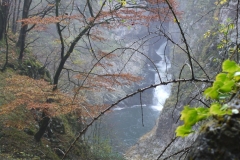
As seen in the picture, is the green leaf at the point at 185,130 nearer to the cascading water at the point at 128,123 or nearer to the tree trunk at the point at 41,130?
the tree trunk at the point at 41,130

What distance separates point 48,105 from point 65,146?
246cm

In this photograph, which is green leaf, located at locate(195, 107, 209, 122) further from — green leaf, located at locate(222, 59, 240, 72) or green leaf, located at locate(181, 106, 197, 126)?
green leaf, located at locate(222, 59, 240, 72)

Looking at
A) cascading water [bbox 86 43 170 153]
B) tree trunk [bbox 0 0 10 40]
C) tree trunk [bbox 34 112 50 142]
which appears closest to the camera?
tree trunk [bbox 34 112 50 142]

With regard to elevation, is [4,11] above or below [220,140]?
above

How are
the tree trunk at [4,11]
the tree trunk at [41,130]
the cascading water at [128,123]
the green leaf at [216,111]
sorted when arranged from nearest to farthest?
the green leaf at [216,111] < the tree trunk at [41,130] < the tree trunk at [4,11] < the cascading water at [128,123]

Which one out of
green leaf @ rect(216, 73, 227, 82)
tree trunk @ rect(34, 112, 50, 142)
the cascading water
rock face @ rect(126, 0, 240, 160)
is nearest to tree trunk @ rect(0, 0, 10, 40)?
tree trunk @ rect(34, 112, 50, 142)

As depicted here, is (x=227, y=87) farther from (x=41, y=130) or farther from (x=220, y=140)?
(x=41, y=130)

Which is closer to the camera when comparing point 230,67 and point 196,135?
point 230,67

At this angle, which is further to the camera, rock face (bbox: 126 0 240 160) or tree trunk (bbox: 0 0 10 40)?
tree trunk (bbox: 0 0 10 40)

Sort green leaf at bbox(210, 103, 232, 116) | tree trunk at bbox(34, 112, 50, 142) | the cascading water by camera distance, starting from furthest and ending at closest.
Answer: the cascading water < tree trunk at bbox(34, 112, 50, 142) < green leaf at bbox(210, 103, 232, 116)

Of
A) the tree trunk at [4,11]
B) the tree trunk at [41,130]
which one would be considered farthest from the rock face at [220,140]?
the tree trunk at [4,11]

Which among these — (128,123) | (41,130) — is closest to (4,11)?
(41,130)

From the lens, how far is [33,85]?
4.73 m

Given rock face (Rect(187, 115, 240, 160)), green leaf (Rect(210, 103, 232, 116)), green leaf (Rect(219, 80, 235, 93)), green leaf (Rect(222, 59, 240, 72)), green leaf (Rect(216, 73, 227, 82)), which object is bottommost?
rock face (Rect(187, 115, 240, 160))
